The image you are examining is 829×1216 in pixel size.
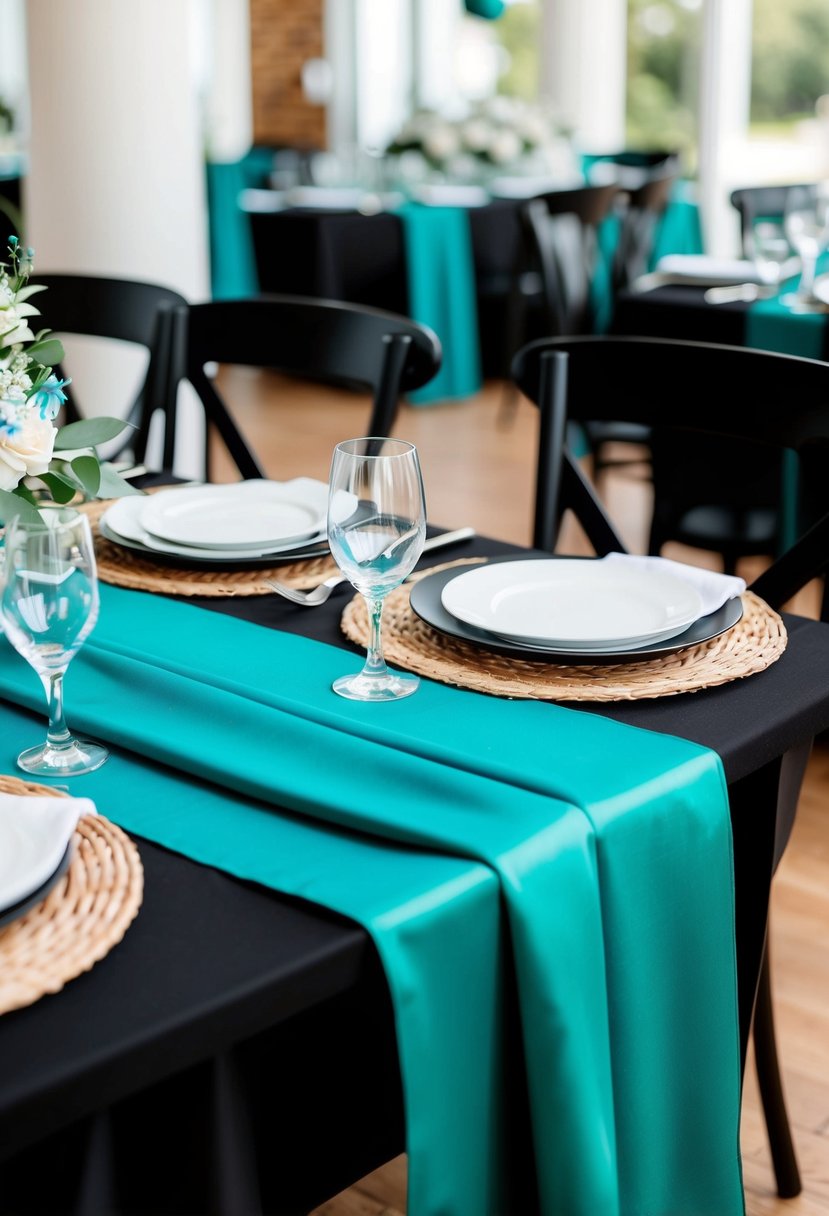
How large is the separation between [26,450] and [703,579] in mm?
574

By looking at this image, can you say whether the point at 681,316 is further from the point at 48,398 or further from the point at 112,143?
the point at 48,398

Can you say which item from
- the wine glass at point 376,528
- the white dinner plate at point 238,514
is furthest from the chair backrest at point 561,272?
the wine glass at point 376,528

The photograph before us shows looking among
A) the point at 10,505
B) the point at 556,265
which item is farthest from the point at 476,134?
the point at 10,505

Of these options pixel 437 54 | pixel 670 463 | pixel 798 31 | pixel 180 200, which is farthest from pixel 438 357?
pixel 437 54

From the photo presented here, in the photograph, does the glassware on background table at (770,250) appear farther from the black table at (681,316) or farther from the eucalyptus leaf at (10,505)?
the eucalyptus leaf at (10,505)

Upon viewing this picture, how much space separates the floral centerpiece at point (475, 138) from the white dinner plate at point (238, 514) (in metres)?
5.13

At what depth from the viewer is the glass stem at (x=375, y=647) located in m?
1.07

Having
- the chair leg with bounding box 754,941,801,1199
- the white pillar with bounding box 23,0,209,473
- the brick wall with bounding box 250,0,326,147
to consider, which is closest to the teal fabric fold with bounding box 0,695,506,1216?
the chair leg with bounding box 754,941,801,1199

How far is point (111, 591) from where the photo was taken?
1.32 m

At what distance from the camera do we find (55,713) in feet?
3.18

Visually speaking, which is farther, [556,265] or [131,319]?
Answer: [556,265]

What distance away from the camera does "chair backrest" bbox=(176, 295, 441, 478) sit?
1897mm

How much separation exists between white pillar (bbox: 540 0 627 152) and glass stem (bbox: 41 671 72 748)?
22.3ft

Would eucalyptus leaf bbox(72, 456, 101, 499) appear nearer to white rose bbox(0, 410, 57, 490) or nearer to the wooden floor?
white rose bbox(0, 410, 57, 490)
